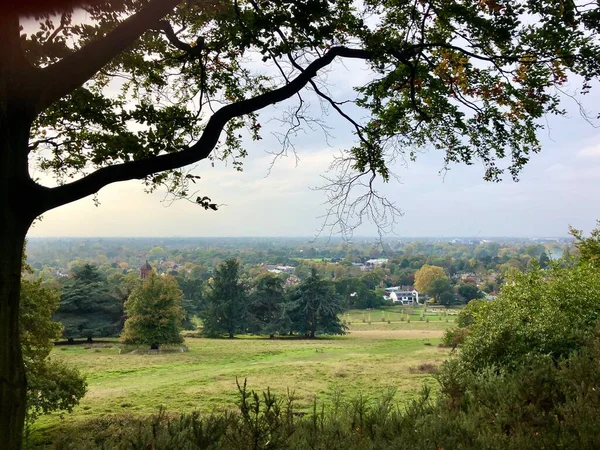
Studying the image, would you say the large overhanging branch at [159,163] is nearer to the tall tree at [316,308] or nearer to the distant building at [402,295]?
the tall tree at [316,308]

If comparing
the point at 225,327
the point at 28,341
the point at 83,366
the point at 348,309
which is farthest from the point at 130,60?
the point at 348,309

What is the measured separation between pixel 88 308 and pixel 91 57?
109 feet

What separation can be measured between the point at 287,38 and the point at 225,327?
3701cm

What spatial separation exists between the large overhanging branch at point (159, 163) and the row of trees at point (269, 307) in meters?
35.2

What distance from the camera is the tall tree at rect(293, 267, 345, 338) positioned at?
125 ft

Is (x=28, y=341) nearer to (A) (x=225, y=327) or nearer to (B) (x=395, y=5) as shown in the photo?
(B) (x=395, y=5)

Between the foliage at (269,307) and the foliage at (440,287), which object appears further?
the foliage at (440,287)

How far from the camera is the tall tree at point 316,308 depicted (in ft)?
125

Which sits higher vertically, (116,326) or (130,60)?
(130,60)

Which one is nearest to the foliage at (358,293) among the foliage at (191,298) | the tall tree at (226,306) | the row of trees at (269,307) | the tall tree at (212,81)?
the row of trees at (269,307)

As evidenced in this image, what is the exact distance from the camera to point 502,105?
4.84 metres

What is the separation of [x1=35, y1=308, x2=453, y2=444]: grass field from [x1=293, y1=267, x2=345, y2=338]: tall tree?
3.72 meters

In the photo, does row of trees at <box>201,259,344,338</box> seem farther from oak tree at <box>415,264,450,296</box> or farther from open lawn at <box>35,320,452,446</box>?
oak tree at <box>415,264,450,296</box>

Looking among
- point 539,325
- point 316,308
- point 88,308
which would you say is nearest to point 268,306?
point 316,308
